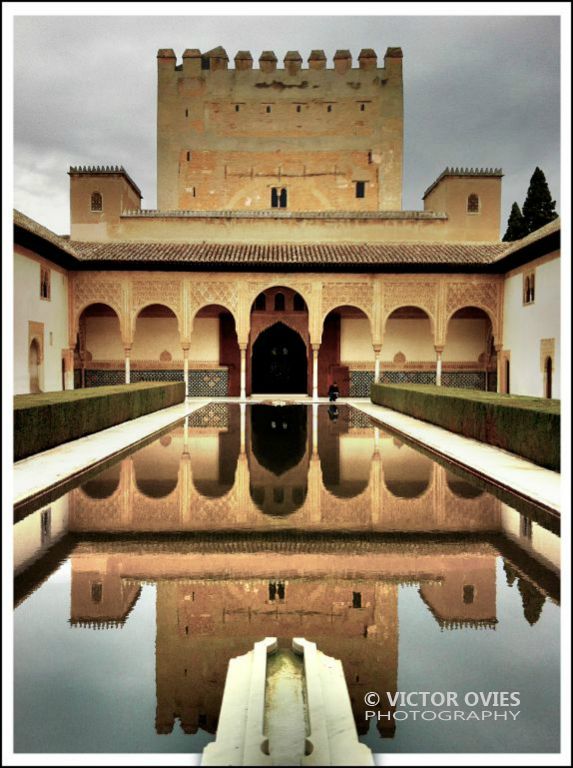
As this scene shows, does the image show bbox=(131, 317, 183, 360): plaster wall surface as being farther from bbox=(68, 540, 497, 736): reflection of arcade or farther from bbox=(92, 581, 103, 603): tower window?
bbox=(92, 581, 103, 603): tower window

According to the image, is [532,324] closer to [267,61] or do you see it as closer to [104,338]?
[104,338]

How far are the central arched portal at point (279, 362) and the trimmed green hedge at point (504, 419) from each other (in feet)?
35.4

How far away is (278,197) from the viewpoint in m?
29.3

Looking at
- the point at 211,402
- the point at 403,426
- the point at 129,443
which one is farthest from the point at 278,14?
the point at 211,402

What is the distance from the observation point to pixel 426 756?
209 cm

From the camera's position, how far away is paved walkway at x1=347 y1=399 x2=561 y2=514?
6.08m

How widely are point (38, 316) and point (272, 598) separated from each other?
54.8ft

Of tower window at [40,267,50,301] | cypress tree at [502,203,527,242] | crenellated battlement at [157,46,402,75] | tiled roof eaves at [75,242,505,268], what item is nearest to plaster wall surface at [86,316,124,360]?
tiled roof eaves at [75,242,505,268]

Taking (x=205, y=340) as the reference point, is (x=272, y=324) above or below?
above

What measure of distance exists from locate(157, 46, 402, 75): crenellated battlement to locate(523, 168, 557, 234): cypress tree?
845cm

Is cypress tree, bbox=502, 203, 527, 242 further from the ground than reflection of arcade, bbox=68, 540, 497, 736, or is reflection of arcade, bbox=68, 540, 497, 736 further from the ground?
cypress tree, bbox=502, 203, 527, 242

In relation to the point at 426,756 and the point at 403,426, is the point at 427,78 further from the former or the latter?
the point at 426,756

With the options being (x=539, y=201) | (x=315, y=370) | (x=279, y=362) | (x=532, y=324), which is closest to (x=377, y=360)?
(x=315, y=370)

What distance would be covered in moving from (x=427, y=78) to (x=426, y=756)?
34063 millimetres
